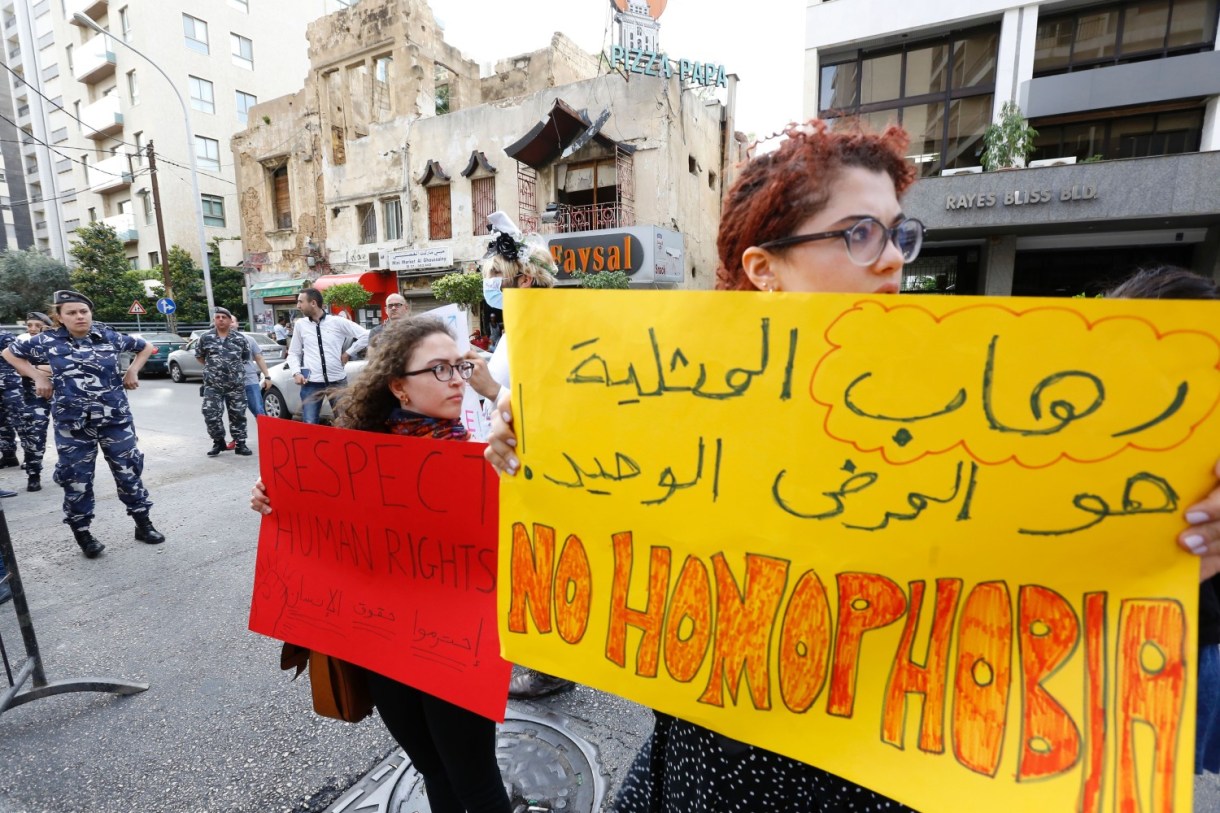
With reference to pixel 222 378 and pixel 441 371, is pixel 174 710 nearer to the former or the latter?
pixel 441 371

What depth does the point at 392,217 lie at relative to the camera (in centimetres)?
1884

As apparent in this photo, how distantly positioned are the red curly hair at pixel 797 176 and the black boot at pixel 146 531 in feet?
16.0

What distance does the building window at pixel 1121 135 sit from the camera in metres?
12.1

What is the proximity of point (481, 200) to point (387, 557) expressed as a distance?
1713 cm

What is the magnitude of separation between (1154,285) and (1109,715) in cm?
144

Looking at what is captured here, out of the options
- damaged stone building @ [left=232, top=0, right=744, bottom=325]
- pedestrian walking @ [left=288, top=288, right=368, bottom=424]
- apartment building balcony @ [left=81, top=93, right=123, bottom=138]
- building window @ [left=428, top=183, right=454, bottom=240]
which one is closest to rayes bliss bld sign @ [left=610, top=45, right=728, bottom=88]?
damaged stone building @ [left=232, top=0, right=744, bottom=325]

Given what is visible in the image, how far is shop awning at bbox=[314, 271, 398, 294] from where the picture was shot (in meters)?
18.8

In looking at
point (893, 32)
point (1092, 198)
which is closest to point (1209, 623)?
point (1092, 198)

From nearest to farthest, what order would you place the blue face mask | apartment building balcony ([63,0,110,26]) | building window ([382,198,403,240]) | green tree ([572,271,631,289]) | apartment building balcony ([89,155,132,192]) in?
the blue face mask, green tree ([572,271,631,289]), building window ([382,198,403,240]), apartment building balcony ([63,0,110,26]), apartment building balcony ([89,155,132,192])

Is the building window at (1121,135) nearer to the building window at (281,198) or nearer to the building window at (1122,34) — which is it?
the building window at (1122,34)

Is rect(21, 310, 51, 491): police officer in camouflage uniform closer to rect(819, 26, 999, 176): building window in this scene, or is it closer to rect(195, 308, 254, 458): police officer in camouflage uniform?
rect(195, 308, 254, 458): police officer in camouflage uniform

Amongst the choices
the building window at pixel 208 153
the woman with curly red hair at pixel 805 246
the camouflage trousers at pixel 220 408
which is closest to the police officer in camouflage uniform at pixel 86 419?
the camouflage trousers at pixel 220 408

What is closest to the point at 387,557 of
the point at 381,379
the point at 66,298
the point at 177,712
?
the point at 381,379

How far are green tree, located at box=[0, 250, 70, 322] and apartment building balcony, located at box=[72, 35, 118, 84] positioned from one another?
31.8 ft
